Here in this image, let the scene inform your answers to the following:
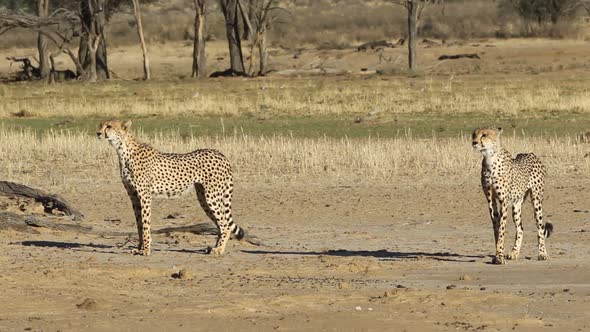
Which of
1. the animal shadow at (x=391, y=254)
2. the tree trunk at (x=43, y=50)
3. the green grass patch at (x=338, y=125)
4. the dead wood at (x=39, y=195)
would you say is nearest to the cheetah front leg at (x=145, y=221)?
the animal shadow at (x=391, y=254)

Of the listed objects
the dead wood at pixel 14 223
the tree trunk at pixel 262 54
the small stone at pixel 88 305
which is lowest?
the tree trunk at pixel 262 54

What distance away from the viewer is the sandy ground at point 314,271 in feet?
32.0

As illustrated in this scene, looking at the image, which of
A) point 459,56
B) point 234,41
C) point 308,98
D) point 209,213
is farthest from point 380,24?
point 209,213

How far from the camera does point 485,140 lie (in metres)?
12.2

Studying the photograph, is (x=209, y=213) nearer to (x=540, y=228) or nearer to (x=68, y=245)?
(x=68, y=245)

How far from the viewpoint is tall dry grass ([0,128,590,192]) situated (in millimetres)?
20266

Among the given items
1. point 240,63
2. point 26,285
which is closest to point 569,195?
point 26,285

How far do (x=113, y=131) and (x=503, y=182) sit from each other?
3.72 meters

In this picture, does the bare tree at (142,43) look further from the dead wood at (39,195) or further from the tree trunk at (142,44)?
the dead wood at (39,195)

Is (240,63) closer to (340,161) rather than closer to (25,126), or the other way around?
(25,126)

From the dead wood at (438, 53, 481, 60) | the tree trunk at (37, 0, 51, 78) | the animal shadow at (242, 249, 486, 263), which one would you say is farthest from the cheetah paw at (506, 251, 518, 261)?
the dead wood at (438, 53, 481, 60)

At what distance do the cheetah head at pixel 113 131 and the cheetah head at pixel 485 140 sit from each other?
3298mm

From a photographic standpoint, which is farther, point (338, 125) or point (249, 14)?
point (249, 14)

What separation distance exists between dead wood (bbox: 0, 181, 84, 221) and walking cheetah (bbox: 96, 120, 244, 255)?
2.90 meters
